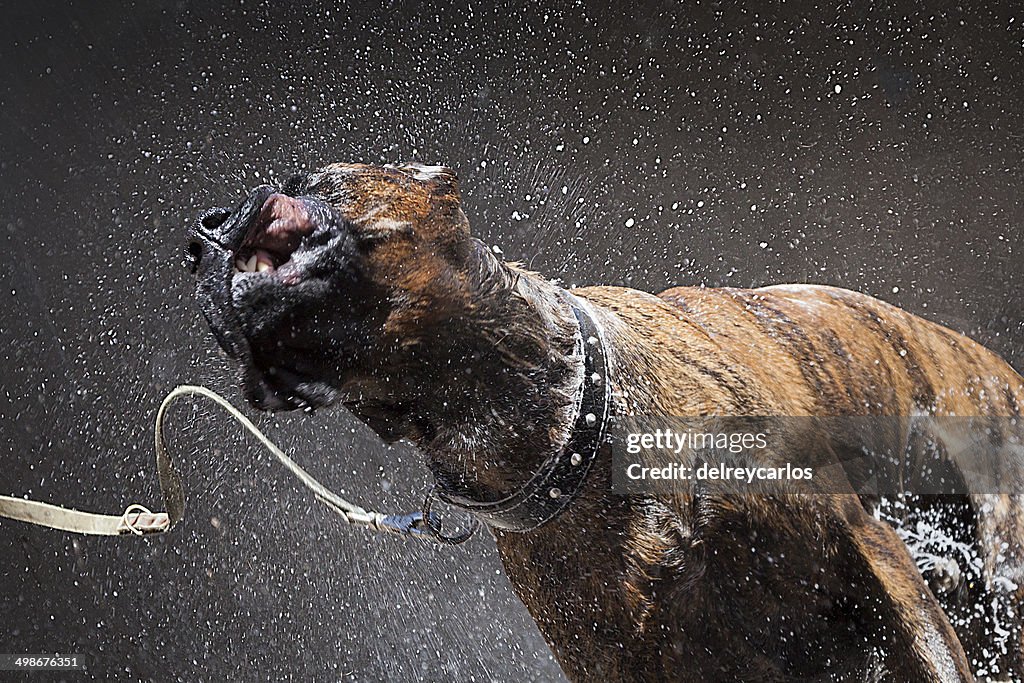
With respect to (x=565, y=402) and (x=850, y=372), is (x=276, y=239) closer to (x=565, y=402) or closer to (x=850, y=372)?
(x=565, y=402)

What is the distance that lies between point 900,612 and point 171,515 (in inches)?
34.1

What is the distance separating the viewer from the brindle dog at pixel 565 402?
0.86 meters

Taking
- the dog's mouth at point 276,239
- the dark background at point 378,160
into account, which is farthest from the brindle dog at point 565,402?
the dark background at point 378,160

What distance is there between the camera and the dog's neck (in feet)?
3.18

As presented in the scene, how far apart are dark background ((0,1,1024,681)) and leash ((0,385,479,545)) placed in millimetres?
339

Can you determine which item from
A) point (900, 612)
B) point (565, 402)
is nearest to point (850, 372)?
point (900, 612)

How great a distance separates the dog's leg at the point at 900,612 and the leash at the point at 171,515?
397 mm

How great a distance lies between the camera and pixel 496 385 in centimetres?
99

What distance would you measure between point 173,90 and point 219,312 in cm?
102

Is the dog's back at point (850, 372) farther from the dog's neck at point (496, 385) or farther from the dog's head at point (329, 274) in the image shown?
the dog's head at point (329, 274)

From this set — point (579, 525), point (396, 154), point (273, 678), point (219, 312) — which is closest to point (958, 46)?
point (396, 154)

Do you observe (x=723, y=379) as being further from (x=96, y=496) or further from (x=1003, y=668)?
(x=96, y=496)

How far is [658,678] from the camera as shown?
1073mm

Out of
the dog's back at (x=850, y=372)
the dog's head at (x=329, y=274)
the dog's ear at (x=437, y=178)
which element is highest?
the dog's ear at (x=437, y=178)
